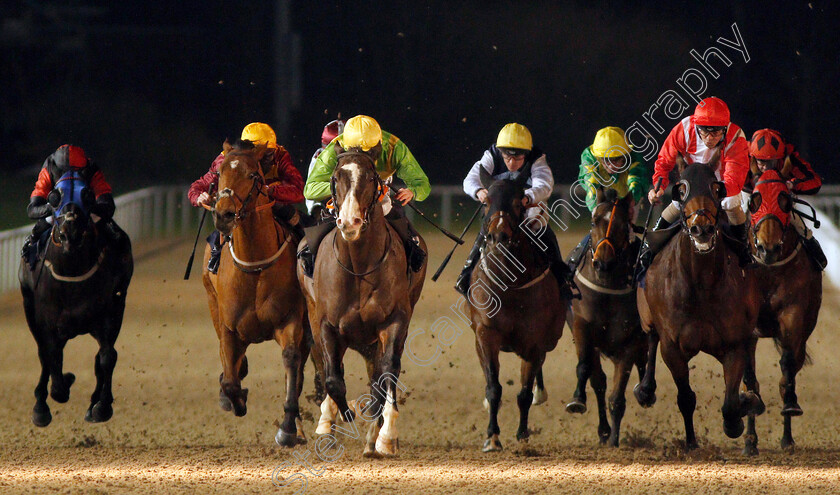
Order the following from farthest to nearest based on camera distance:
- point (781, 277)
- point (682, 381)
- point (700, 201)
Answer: point (781, 277)
point (682, 381)
point (700, 201)

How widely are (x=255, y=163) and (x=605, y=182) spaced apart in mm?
2382

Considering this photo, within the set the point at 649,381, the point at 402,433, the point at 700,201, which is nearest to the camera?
the point at 700,201

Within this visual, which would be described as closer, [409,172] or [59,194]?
[409,172]

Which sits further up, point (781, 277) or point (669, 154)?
point (669, 154)

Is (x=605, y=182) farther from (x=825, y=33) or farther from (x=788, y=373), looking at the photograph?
(x=825, y=33)

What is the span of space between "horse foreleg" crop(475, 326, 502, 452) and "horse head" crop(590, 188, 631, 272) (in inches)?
33.2

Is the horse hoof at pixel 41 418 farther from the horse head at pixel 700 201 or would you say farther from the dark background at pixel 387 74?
the dark background at pixel 387 74

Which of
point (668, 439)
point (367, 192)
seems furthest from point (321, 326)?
point (668, 439)

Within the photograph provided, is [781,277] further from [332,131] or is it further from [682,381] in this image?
[332,131]

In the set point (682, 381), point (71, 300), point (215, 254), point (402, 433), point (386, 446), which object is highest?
point (215, 254)

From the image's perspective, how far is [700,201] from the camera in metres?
6.80

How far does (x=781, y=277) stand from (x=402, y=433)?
105 inches

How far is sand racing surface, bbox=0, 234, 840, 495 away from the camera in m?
6.68

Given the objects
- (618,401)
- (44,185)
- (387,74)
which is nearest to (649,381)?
(618,401)
